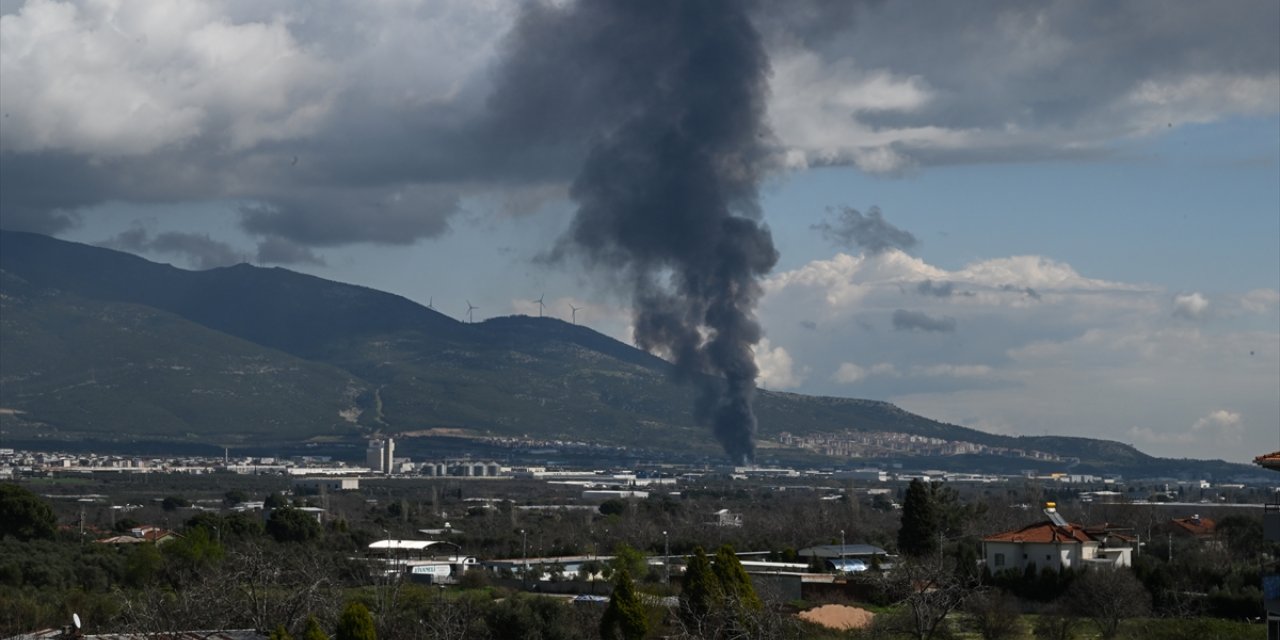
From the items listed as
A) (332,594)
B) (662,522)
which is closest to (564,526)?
(662,522)

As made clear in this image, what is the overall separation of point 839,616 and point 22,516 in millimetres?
54154

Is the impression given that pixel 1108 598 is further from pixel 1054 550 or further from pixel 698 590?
pixel 698 590

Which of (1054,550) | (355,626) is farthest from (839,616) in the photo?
(355,626)

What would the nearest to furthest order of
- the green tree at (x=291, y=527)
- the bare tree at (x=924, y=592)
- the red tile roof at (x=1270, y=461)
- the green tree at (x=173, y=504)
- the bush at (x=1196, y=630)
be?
1. the red tile roof at (x=1270, y=461)
2. the bush at (x=1196, y=630)
3. the bare tree at (x=924, y=592)
4. the green tree at (x=291, y=527)
5. the green tree at (x=173, y=504)

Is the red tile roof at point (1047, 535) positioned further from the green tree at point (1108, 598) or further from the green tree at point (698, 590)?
the green tree at point (698, 590)

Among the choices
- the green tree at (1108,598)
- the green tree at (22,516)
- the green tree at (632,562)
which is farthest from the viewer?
the green tree at (22,516)

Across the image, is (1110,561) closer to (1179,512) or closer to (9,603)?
(9,603)

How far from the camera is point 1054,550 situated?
81625mm

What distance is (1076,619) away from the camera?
7081 centimetres

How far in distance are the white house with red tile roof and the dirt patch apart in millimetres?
12301

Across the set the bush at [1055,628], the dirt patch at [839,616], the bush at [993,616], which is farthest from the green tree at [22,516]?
the bush at [1055,628]

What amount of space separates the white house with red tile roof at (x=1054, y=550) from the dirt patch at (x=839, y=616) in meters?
12.3

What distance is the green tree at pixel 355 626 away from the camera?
4819 centimetres

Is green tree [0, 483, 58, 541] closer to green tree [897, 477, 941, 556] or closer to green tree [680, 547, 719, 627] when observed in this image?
green tree [897, 477, 941, 556]
